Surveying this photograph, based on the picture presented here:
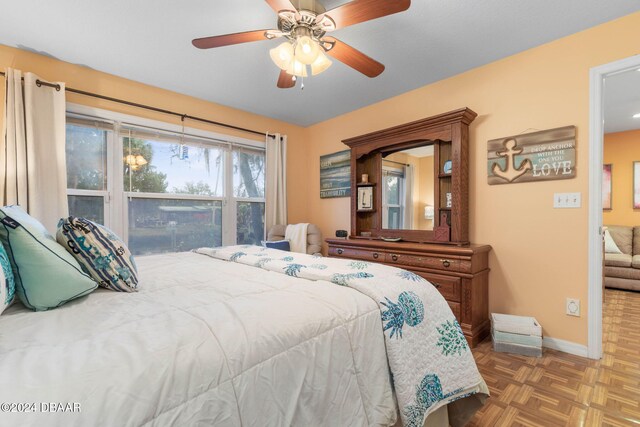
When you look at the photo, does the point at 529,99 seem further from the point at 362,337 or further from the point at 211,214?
the point at 211,214

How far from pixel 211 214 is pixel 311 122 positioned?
1932 millimetres

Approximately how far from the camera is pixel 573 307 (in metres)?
2.17

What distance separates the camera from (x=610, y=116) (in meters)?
3.89

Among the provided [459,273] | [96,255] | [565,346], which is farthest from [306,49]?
[565,346]

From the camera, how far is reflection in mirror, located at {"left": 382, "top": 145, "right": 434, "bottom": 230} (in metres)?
2.87

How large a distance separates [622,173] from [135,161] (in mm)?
6875

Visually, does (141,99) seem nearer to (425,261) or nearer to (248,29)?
(248,29)

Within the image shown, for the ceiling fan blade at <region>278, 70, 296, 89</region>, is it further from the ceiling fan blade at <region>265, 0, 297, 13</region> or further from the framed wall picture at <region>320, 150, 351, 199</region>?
the framed wall picture at <region>320, 150, 351, 199</region>

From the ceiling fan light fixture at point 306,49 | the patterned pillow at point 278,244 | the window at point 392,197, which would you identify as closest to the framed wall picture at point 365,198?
the window at point 392,197

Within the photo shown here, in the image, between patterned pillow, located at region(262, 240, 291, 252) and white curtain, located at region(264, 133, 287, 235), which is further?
white curtain, located at region(264, 133, 287, 235)

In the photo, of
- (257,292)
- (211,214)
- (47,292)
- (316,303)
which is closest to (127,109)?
(211,214)

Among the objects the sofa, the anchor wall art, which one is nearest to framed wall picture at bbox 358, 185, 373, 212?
the anchor wall art

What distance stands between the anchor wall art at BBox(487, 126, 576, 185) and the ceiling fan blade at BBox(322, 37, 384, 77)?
4.37ft

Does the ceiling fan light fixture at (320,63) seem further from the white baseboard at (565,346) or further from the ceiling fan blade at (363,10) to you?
the white baseboard at (565,346)
